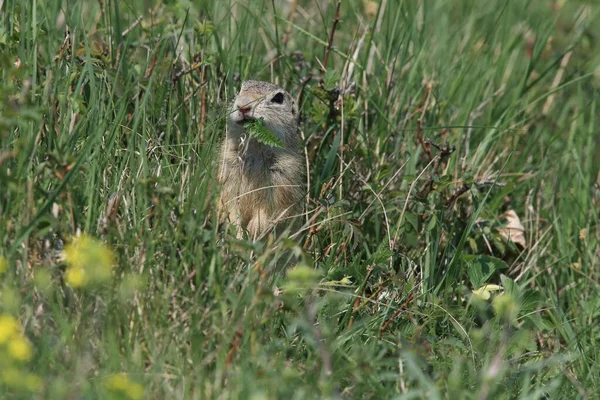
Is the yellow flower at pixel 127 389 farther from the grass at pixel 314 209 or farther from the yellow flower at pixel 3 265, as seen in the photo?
the yellow flower at pixel 3 265

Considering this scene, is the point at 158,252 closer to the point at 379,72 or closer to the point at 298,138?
the point at 298,138

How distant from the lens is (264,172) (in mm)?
5047

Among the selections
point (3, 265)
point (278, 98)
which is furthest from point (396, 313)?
point (3, 265)

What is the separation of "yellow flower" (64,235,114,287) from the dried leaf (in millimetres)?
2875

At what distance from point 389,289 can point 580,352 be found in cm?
92

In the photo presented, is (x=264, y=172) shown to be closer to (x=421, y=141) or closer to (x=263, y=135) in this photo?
(x=263, y=135)

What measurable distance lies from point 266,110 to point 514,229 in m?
1.69

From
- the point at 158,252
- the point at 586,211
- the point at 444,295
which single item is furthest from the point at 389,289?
the point at 586,211

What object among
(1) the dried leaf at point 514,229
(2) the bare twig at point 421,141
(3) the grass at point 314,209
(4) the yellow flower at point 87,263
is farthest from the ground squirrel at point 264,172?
(4) the yellow flower at point 87,263

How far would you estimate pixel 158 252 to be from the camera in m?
3.74

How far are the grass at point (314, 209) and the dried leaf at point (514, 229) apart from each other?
2 cm

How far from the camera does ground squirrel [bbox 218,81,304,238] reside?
4.94 m

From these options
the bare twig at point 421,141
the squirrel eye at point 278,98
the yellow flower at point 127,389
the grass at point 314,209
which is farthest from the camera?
the bare twig at point 421,141

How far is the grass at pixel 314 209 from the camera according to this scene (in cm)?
328
